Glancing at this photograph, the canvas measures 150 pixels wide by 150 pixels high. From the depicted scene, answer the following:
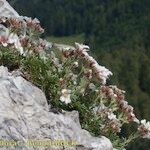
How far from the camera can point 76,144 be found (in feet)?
37.4

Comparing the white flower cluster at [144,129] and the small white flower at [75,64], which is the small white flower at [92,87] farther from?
the white flower cluster at [144,129]

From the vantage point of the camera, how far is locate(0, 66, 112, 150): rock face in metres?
10.5

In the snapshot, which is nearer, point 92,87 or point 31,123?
point 31,123

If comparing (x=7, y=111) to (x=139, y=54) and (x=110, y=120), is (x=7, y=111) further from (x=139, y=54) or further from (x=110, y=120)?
(x=139, y=54)

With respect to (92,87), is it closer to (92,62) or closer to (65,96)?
(92,62)

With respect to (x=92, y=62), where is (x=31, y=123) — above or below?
below

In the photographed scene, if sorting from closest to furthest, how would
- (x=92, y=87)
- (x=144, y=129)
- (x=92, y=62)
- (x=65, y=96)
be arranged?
(x=65, y=96) → (x=92, y=62) → (x=144, y=129) → (x=92, y=87)

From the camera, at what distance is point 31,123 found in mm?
10930

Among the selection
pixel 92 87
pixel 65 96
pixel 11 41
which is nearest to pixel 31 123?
pixel 65 96

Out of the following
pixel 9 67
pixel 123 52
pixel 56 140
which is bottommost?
pixel 56 140

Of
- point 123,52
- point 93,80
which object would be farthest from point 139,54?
point 93,80

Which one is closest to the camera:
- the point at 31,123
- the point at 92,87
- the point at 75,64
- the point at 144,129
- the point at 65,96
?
the point at 31,123

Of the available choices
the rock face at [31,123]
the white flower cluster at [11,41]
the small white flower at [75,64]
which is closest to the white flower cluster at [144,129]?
the rock face at [31,123]

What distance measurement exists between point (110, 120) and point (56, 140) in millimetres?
1849
